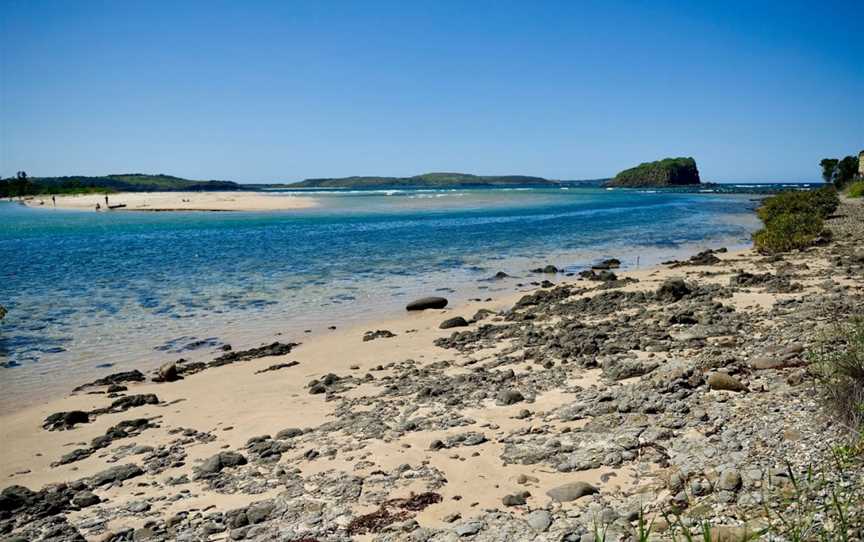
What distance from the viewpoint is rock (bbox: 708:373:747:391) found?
8.06 meters

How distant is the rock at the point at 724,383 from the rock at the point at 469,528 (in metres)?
4.45

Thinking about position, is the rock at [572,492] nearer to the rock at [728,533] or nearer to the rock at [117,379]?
the rock at [728,533]

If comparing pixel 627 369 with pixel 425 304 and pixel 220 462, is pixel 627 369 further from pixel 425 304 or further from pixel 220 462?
pixel 425 304

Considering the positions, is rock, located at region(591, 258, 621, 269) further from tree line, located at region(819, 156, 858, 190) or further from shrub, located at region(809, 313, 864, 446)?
tree line, located at region(819, 156, 858, 190)

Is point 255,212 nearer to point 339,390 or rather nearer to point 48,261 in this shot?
point 48,261

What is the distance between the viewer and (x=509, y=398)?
9.48m

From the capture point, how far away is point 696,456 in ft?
20.7

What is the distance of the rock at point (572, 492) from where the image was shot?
598cm

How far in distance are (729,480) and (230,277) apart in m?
25.3

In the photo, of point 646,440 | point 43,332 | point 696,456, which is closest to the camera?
point 696,456

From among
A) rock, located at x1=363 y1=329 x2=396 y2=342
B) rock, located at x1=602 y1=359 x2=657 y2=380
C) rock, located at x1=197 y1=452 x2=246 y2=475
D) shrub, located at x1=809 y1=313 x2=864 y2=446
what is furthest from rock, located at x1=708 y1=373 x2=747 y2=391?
rock, located at x1=363 y1=329 x2=396 y2=342

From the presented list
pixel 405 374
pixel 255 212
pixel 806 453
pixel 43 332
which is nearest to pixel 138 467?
pixel 405 374

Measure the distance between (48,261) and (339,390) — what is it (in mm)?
32070

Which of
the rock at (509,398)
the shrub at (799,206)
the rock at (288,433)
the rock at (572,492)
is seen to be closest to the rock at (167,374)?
the rock at (288,433)
